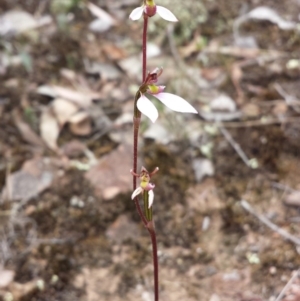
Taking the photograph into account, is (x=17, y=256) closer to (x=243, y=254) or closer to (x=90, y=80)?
(x=243, y=254)

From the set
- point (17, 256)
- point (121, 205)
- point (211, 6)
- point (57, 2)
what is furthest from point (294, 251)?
point (57, 2)

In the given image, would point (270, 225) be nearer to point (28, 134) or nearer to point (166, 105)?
point (166, 105)

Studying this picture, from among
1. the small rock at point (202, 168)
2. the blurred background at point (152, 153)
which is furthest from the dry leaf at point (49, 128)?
the small rock at point (202, 168)

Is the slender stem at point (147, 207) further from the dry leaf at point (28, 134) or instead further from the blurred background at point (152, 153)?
the dry leaf at point (28, 134)

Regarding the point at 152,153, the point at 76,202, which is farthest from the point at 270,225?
the point at 76,202

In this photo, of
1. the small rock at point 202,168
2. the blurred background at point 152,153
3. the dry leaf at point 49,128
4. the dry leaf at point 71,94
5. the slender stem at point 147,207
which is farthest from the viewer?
the dry leaf at point 71,94

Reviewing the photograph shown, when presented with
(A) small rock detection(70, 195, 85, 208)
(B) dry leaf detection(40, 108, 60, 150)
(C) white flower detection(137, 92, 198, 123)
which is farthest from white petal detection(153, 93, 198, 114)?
(B) dry leaf detection(40, 108, 60, 150)

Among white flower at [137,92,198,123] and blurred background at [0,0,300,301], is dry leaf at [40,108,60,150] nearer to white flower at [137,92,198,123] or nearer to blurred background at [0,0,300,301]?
blurred background at [0,0,300,301]
